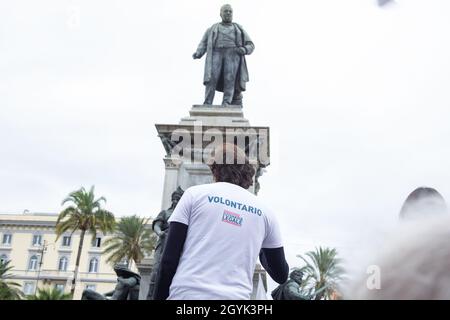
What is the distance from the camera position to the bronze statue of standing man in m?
10.2

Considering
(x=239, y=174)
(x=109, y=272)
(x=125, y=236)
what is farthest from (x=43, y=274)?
(x=239, y=174)

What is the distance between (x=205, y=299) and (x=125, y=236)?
4684 centimetres

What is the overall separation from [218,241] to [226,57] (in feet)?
25.4

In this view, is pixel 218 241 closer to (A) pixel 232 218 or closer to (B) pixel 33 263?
(A) pixel 232 218

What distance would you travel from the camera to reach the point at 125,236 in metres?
48.4

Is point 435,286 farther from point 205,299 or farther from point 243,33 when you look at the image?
→ point 243,33

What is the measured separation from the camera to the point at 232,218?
9.84ft

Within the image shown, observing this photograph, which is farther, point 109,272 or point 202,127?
point 109,272

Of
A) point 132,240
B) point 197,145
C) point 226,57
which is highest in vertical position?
point 132,240

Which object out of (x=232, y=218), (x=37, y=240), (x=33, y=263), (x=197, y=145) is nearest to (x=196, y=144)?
(x=197, y=145)

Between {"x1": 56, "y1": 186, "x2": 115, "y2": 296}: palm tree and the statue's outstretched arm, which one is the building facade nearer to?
{"x1": 56, "y1": 186, "x2": 115, "y2": 296}: palm tree

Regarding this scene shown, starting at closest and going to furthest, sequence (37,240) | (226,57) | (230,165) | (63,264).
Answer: (230,165), (226,57), (63,264), (37,240)

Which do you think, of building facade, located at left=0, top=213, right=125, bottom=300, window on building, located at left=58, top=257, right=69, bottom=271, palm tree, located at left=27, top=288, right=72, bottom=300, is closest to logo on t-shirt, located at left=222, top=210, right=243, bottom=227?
palm tree, located at left=27, top=288, right=72, bottom=300

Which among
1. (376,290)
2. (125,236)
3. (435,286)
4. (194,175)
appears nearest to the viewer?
(435,286)
